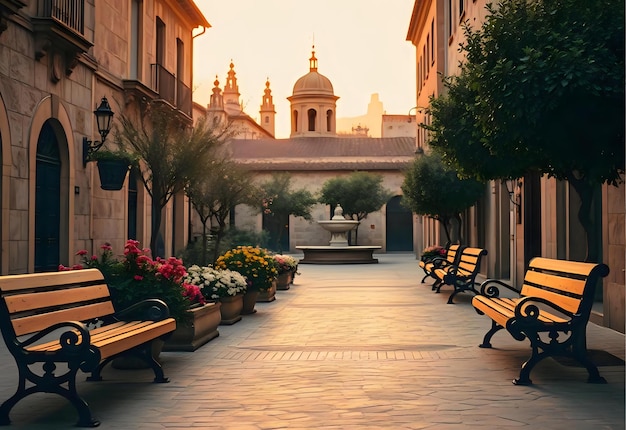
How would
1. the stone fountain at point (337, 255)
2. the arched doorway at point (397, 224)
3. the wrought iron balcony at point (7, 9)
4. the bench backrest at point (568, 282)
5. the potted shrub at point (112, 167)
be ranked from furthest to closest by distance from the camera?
the arched doorway at point (397, 224)
the stone fountain at point (337, 255)
the potted shrub at point (112, 167)
the wrought iron balcony at point (7, 9)
the bench backrest at point (568, 282)

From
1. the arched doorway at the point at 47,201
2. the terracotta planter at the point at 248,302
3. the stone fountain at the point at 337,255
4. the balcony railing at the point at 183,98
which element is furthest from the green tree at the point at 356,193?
the terracotta planter at the point at 248,302

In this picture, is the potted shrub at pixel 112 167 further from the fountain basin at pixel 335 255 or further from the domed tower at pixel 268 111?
the domed tower at pixel 268 111

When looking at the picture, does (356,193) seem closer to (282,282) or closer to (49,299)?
(282,282)

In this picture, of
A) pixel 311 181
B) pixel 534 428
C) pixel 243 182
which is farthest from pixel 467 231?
pixel 311 181

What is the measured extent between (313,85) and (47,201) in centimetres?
5221

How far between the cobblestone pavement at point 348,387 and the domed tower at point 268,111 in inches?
4302

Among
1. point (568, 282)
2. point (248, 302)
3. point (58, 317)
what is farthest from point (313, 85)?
point (58, 317)

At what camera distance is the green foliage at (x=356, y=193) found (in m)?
47.6

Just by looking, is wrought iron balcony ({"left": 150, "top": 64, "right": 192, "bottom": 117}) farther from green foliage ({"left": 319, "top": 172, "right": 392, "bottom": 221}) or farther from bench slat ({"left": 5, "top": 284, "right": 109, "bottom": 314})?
green foliage ({"left": 319, "top": 172, "right": 392, "bottom": 221})

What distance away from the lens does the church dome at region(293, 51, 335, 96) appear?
6475 cm

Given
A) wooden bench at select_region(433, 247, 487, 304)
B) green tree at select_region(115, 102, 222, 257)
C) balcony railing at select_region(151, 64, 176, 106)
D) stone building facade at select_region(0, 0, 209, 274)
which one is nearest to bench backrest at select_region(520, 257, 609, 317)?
wooden bench at select_region(433, 247, 487, 304)

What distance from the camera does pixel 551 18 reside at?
26.5 feet

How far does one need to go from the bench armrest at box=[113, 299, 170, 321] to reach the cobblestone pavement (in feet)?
1.74

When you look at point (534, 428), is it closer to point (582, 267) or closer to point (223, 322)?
point (582, 267)
